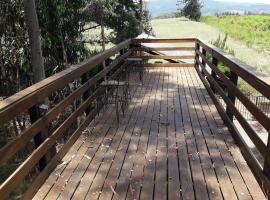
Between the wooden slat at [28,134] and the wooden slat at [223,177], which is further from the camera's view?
the wooden slat at [223,177]

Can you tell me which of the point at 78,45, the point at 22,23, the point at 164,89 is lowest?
the point at 164,89

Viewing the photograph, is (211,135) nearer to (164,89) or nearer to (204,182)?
(204,182)

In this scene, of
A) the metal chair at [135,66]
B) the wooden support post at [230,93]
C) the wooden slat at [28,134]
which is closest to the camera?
the wooden slat at [28,134]

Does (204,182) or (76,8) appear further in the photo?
(76,8)

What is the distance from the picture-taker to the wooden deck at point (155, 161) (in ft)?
9.95

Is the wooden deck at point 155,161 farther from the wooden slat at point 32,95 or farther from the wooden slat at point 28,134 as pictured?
the wooden slat at point 32,95

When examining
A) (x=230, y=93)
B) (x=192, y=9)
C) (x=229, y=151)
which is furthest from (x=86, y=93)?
(x=192, y=9)

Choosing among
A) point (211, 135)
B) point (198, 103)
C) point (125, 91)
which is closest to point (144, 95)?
point (125, 91)

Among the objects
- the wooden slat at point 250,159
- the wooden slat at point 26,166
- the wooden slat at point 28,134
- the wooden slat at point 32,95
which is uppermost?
the wooden slat at point 32,95

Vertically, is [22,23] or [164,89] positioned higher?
[22,23]

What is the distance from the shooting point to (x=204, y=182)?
3172 millimetres

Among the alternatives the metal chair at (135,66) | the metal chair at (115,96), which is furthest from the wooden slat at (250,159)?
the metal chair at (135,66)

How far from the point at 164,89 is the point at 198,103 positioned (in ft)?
3.94

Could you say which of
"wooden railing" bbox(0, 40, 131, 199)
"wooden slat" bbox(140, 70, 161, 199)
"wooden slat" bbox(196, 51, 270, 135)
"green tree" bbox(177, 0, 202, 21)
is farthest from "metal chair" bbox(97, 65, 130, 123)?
"green tree" bbox(177, 0, 202, 21)
